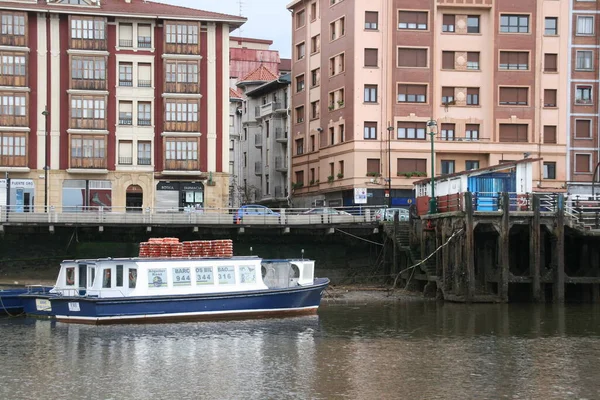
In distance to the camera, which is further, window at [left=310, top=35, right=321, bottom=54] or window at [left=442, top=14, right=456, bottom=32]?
window at [left=310, top=35, right=321, bottom=54]

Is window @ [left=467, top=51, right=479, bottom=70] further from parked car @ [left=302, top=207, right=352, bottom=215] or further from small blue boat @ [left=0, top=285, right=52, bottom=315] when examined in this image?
small blue boat @ [left=0, top=285, right=52, bottom=315]

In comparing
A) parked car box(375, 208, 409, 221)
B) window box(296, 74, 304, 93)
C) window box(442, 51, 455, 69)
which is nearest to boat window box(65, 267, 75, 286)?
parked car box(375, 208, 409, 221)

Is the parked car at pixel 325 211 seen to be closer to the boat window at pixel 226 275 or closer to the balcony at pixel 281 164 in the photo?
the boat window at pixel 226 275

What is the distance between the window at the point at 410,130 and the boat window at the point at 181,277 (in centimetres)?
3965

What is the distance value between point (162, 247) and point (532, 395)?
2259cm

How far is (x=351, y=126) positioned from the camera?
8331cm

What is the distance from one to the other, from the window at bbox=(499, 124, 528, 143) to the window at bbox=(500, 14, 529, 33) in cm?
760

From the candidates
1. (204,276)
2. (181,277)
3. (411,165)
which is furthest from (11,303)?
(411,165)

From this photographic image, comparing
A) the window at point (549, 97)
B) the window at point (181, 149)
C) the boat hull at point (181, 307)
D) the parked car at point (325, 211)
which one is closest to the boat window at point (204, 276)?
the boat hull at point (181, 307)

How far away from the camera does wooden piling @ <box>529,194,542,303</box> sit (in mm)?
53469

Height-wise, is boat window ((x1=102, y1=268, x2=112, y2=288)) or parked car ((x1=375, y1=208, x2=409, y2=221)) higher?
parked car ((x1=375, y1=208, x2=409, y2=221))

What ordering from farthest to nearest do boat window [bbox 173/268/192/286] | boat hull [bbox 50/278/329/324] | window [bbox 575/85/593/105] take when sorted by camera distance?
window [bbox 575/85/593/105] < boat window [bbox 173/268/192/286] < boat hull [bbox 50/278/329/324]

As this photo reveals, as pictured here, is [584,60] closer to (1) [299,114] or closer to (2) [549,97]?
(2) [549,97]

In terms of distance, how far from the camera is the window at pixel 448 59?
83.4 m
